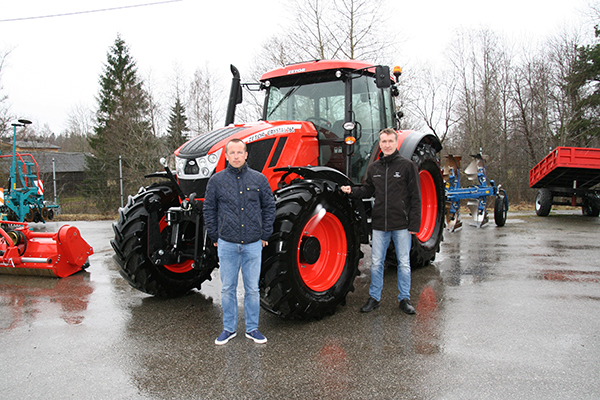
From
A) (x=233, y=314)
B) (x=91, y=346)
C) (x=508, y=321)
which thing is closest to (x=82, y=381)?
(x=91, y=346)

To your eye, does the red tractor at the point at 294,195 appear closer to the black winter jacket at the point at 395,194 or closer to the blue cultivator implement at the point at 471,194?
the black winter jacket at the point at 395,194

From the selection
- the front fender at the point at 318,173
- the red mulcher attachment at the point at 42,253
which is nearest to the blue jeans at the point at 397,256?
the front fender at the point at 318,173

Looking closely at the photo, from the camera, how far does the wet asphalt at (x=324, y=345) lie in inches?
108

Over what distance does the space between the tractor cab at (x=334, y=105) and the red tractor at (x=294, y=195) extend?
0.01 meters

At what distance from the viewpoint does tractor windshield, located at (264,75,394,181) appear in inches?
203

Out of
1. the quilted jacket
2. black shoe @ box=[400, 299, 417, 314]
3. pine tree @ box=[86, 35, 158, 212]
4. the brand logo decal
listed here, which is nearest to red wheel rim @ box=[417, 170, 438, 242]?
black shoe @ box=[400, 299, 417, 314]

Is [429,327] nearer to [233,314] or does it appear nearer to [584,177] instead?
[233,314]

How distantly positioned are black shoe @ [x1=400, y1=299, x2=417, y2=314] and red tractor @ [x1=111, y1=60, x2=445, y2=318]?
1.81 feet

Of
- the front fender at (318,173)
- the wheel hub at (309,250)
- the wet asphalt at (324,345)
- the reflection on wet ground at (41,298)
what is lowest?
the wet asphalt at (324,345)

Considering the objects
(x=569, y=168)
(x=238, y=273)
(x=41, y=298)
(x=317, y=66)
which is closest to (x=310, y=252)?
(x=238, y=273)

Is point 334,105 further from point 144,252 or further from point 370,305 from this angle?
point 144,252

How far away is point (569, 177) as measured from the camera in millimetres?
13102

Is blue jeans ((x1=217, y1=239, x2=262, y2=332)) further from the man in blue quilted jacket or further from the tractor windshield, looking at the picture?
the tractor windshield

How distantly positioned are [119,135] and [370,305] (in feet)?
76.9
